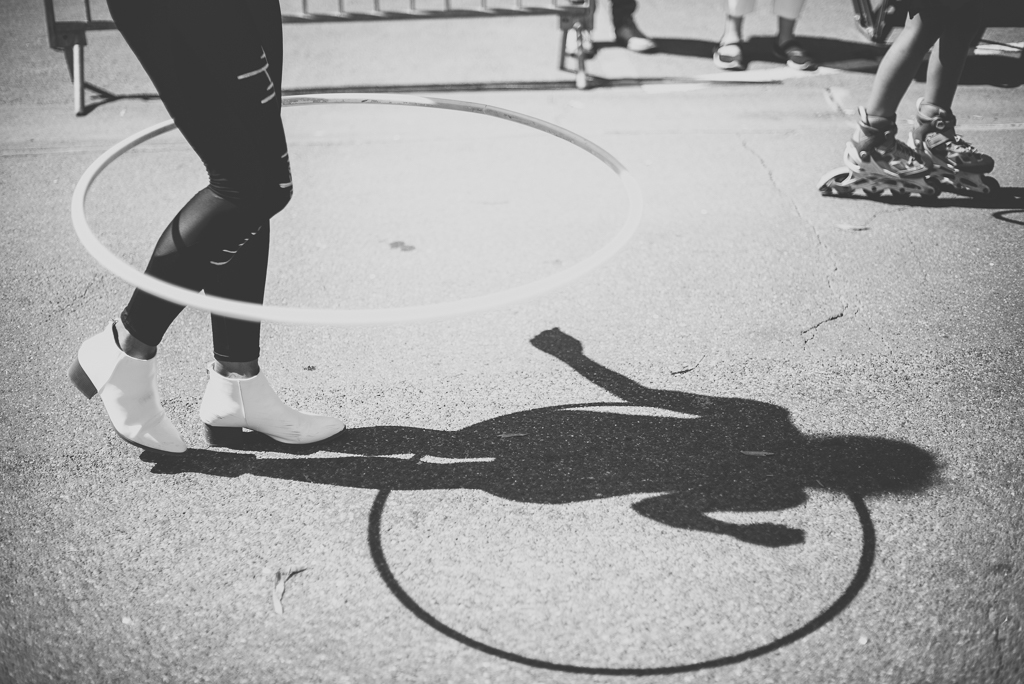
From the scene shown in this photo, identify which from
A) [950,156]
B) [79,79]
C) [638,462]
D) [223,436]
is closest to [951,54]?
[950,156]

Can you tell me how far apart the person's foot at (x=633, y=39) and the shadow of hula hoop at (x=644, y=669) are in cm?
562

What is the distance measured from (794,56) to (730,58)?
0.57 metres

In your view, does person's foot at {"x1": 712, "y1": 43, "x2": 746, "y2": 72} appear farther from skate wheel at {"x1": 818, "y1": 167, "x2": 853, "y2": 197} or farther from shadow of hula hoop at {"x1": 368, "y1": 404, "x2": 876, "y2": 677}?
shadow of hula hoop at {"x1": 368, "y1": 404, "x2": 876, "y2": 677}

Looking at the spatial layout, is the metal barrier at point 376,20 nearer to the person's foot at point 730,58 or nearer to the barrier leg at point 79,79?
the barrier leg at point 79,79

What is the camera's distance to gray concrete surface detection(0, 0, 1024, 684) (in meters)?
1.89

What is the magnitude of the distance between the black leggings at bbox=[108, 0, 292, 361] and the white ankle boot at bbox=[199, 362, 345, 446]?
0.12 meters

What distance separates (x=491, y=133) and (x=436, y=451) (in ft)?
11.2

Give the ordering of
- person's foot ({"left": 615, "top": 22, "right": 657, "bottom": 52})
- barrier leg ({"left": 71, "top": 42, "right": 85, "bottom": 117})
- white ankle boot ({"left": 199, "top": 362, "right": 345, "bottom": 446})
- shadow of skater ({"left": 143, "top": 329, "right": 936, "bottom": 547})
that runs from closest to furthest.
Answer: shadow of skater ({"left": 143, "top": 329, "right": 936, "bottom": 547}), white ankle boot ({"left": 199, "top": 362, "right": 345, "bottom": 446}), barrier leg ({"left": 71, "top": 42, "right": 85, "bottom": 117}), person's foot ({"left": 615, "top": 22, "right": 657, "bottom": 52})

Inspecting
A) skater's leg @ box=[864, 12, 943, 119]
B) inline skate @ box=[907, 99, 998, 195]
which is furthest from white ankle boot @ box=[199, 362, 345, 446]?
inline skate @ box=[907, 99, 998, 195]

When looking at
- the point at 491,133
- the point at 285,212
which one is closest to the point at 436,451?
the point at 285,212

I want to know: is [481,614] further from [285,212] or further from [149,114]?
[149,114]

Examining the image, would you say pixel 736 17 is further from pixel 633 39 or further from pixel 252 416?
pixel 252 416

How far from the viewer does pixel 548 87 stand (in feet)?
20.3

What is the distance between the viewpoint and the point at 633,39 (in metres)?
7.03
